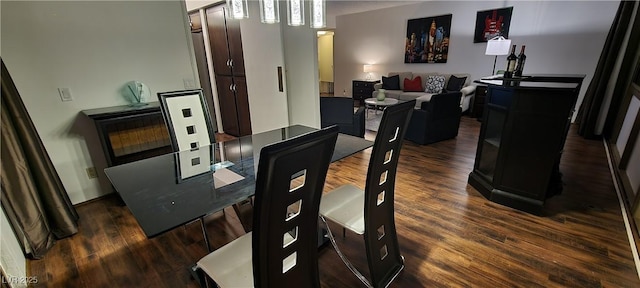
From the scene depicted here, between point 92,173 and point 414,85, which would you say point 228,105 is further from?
point 414,85

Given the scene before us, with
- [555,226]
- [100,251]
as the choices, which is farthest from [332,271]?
[555,226]

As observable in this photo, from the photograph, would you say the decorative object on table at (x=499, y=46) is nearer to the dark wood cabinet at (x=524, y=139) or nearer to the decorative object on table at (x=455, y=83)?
the decorative object on table at (x=455, y=83)

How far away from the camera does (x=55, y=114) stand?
2238mm

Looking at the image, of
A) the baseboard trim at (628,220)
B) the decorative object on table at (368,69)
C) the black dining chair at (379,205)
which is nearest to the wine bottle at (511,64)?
the baseboard trim at (628,220)

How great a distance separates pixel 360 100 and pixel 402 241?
5.88 metres

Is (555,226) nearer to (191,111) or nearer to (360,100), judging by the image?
(191,111)

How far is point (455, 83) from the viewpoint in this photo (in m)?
5.59

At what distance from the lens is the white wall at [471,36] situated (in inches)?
175

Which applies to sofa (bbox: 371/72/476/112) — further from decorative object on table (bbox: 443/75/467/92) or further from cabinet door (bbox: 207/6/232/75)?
cabinet door (bbox: 207/6/232/75)

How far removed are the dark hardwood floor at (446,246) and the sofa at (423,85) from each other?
308cm

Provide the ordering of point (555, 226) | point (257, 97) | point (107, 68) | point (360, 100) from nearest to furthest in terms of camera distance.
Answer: point (555, 226) → point (107, 68) → point (257, 97) → point (360, 100)

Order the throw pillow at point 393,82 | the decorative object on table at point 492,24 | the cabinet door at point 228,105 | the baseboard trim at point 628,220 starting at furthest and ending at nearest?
1. the throw pillow at point 393,82
2. the decorative object on table at point 492,24
3. the cabinet door at point 228,105
4. the baseboard trim at point 628,220

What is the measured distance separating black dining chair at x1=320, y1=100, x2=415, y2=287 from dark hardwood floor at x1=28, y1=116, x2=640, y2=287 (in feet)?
0.72

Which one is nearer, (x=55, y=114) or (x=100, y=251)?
(x=100, y=251)
